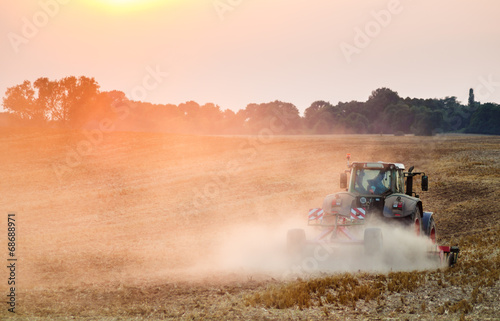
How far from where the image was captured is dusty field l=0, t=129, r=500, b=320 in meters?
12.4

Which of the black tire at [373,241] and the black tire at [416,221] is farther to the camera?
the black tire at [416,221]

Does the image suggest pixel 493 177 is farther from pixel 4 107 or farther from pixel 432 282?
pixel 4 107

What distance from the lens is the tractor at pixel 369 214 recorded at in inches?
590

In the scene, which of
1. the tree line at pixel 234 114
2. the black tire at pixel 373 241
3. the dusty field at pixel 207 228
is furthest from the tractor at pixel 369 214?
the tree line at pixel 234 114

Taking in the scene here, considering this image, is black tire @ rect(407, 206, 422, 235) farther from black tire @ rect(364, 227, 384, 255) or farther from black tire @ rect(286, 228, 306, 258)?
black tire @ rect(286, 228, 306, 258)

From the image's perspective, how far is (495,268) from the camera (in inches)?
582

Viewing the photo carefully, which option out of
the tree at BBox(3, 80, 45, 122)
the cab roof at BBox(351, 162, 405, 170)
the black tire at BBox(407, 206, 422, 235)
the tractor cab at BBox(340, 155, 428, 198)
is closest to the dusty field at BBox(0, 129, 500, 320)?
the black tire at BBox(407, 206, 422, 235)

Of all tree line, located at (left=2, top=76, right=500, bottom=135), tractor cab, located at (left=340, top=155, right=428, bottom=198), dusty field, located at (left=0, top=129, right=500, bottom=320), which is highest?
tree line, located at (left=2, top=76, right=500, bottom=135)

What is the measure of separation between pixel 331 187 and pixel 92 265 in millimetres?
20145

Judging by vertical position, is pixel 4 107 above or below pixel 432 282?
above

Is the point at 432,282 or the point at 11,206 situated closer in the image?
the point at 432,282

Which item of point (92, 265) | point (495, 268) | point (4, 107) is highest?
point (4, 107)

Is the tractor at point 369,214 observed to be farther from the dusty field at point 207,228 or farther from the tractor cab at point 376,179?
the dusty field at point 207,228

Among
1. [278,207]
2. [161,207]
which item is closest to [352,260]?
[278,207]
